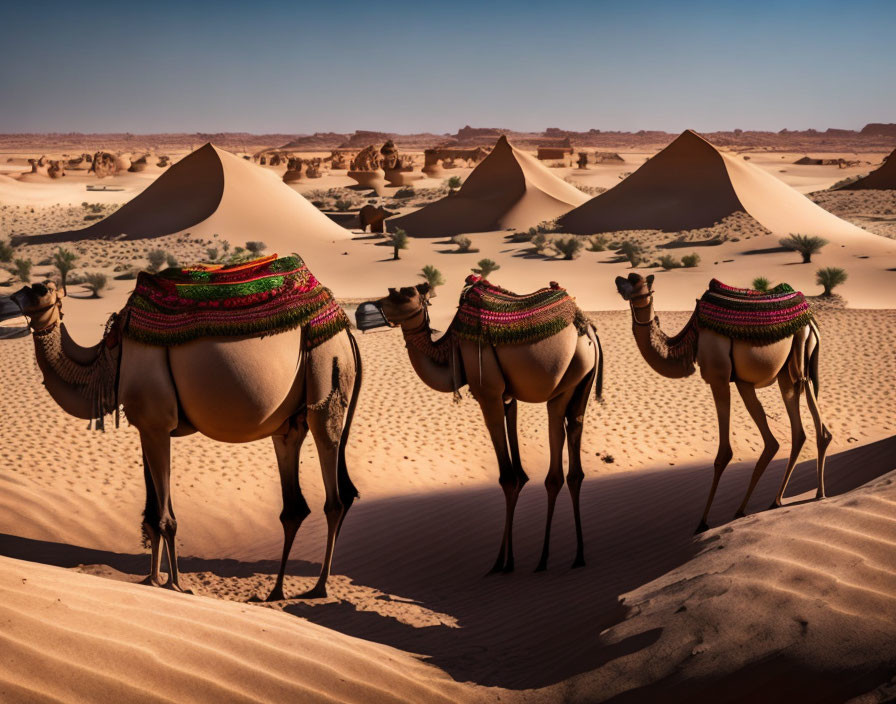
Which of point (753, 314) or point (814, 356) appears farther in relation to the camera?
point (814, 356)

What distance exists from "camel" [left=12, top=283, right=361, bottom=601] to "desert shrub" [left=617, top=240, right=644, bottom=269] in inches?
871

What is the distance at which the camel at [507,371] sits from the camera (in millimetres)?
6602

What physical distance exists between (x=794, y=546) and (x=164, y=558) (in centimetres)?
514

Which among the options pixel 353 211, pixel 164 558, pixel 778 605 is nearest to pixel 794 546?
pixel 778 605

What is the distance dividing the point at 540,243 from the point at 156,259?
1315cm

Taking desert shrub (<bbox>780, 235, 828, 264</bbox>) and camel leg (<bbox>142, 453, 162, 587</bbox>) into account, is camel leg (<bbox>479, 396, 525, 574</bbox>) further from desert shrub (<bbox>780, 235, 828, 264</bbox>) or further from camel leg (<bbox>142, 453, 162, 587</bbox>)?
desert shrub (<bbox>780, 235, 828, 264</bbox>)

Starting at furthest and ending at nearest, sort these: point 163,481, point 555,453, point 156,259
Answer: point 156,259
point 555,453
point 163,481

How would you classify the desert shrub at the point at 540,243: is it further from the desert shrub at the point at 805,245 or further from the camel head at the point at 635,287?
the camel head at the point at 635,287

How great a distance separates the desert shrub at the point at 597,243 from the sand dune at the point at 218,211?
9519 mm

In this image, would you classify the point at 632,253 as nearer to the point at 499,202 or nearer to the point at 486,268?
the point at 486,268

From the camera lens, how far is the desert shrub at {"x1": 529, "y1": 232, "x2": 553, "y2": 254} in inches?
1188

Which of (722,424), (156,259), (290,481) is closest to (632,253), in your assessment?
(156,259)

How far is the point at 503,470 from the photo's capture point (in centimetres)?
685

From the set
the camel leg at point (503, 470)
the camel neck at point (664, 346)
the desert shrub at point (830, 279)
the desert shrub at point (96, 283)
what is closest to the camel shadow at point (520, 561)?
the camel leg at point (503, 470)
